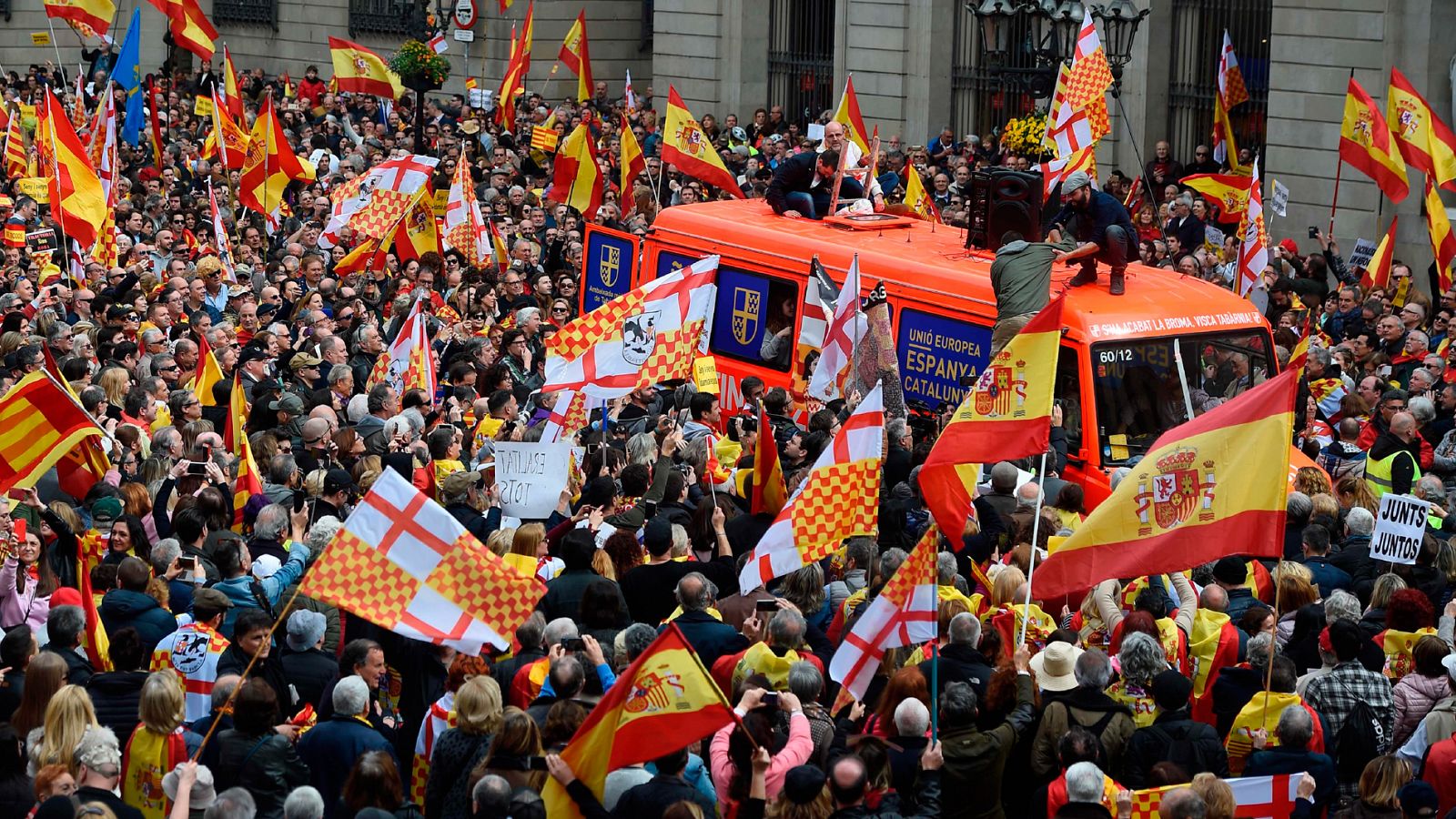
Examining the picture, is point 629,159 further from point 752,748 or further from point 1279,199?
point 752,748

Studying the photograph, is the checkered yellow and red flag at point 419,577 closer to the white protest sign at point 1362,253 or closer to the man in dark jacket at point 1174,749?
the man in dark jacket at point 1174,749

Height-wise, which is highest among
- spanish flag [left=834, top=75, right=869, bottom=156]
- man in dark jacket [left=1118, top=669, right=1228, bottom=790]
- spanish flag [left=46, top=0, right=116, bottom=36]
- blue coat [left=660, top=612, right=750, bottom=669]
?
spanish flag [left=46, top=0, right=116, bottom=36]

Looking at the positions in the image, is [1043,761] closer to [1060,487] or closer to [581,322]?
[1060,487]

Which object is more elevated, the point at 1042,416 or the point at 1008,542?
the point at 1042,416

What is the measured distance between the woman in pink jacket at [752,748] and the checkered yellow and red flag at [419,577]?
1.31 meters

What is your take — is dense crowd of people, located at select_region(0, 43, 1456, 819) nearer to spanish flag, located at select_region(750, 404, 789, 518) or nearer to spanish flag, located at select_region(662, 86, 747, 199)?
spanish flag, located at select_region(750, 404, 789, 518)

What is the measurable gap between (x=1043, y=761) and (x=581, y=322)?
220 inches

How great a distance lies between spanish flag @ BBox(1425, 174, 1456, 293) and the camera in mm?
17359

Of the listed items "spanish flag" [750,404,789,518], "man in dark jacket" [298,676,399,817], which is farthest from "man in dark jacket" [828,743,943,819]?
"spanish flag" [750,404,789,518]

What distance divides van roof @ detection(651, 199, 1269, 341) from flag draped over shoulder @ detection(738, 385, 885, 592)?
342 cm

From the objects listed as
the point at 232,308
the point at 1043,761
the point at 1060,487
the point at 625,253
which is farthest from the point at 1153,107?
the point at 1043,761

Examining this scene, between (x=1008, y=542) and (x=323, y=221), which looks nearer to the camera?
(x=1008, y=542)

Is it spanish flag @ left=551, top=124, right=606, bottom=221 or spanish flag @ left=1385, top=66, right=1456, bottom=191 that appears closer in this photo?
spanish flag @ left=1385, top=66, right=1456, bottom=191

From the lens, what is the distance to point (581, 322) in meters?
12.8
